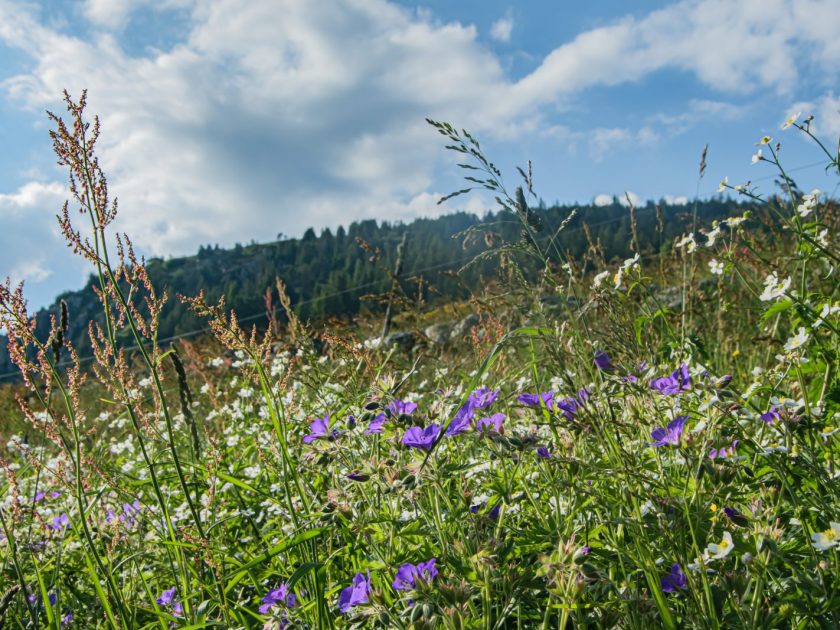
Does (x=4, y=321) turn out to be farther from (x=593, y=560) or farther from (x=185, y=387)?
(x=593, y=560)

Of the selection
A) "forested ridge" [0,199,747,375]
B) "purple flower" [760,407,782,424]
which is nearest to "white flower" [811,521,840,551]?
"purple flower" [760,407,782,424]

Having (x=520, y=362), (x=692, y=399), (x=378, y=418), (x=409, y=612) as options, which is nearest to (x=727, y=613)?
(x=692, y=399)

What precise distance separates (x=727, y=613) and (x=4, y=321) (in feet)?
5.65

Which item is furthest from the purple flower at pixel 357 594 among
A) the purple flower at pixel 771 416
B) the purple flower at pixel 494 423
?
the purple flower at pixel 771 416

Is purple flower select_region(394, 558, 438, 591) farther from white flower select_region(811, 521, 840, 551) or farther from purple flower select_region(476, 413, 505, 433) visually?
white flower select_region(811, 521, 840, 551)

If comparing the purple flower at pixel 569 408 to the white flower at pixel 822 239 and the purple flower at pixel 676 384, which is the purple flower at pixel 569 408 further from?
the white flower at pixel 822 239

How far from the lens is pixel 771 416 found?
1.34m

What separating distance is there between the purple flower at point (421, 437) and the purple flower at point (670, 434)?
0.43 meters

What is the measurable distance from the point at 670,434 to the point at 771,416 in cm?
30

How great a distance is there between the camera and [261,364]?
4.84ft

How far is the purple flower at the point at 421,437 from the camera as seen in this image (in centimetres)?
120

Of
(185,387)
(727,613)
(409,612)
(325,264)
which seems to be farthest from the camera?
(325,264)

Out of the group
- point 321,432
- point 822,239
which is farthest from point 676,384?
point 822,239

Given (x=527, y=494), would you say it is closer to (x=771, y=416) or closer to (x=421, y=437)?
(x=421, y=437)
